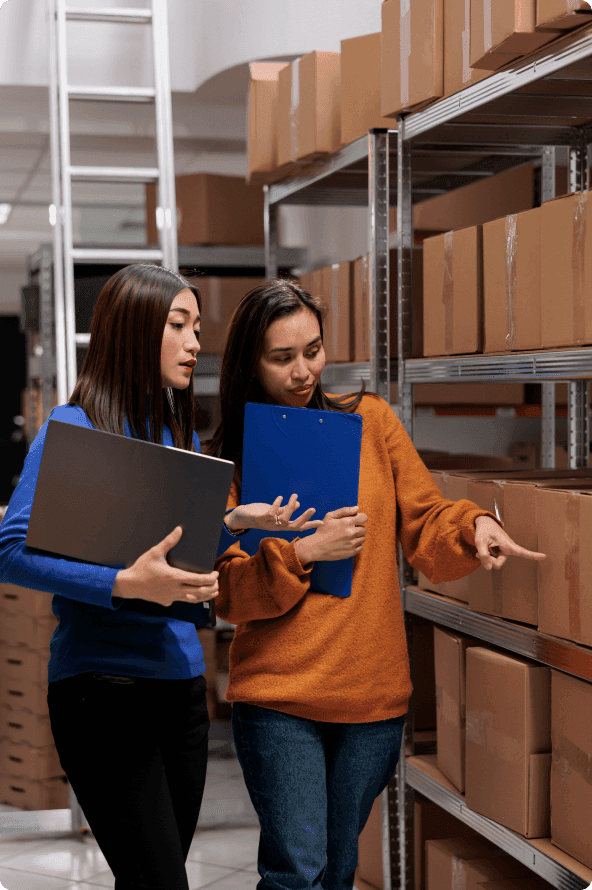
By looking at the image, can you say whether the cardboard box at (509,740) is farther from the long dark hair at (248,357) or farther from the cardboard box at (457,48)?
the cardboard box at (457,48)

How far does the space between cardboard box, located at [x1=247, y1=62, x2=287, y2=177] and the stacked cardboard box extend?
177 centimetres

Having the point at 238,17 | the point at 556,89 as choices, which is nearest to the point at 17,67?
the point at 238,17

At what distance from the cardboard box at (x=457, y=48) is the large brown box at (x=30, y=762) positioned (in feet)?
8.85

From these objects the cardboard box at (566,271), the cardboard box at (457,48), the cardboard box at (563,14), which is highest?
the cardboard box at (457,48)

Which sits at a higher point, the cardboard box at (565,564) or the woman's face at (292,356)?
the woman's face at (292,356)

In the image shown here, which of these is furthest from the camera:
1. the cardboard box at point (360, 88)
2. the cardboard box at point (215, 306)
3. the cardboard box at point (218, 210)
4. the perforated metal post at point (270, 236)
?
the cardboard box at point (218, 210)

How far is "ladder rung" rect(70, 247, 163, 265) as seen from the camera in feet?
12.2

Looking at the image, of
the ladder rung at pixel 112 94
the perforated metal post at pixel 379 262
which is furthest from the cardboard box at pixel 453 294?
the ladder rung at pixel 112 94

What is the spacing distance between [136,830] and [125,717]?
0.17 m

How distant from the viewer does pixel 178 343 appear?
5.40ft

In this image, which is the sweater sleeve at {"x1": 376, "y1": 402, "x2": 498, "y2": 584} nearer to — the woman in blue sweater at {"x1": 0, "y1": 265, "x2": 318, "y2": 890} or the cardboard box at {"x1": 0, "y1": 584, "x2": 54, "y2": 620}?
the woman in blue sweater at {"x1": 0, "y1": 265, "x2": 318, "y2": 890}

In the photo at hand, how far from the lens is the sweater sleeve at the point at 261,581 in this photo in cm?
175

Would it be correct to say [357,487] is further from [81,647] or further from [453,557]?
[81,647]

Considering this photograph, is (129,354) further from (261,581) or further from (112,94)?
(112,94)
